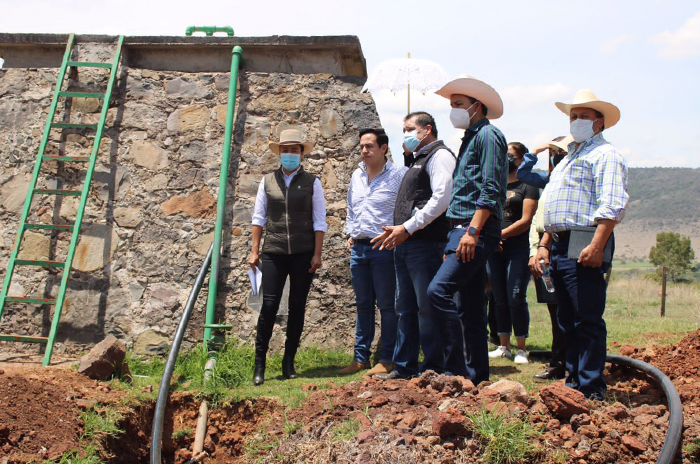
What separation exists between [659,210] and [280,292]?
282 ft

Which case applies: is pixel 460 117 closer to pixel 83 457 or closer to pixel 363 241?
pixel 363 241

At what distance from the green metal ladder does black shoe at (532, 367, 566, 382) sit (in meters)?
3.81

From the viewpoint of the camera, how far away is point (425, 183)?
186 inches

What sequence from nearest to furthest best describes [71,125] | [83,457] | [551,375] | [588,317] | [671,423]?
1. [671,423]
2. [588,317]
3. [83,457]
4. [551,375]
5. [71,125]

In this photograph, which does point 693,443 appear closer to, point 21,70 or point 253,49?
point 253,49

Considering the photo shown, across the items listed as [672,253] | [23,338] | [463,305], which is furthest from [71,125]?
[672,253]

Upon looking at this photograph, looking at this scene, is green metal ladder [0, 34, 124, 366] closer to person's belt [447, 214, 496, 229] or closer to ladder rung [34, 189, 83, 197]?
ladder rung [34, 189, 83, 197]

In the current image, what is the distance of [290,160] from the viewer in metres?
5.35

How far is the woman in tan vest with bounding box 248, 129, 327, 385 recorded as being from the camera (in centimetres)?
518

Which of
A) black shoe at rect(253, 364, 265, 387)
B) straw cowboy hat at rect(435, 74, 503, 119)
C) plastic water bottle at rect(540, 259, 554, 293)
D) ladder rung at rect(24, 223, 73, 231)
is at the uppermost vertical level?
straw cowboy hat at rect(435, 74, 503, 119)

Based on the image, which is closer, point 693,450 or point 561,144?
point 693,450

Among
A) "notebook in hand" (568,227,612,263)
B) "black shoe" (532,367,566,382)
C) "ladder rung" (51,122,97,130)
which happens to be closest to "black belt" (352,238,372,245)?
"black shoe" (532,367,566,382)

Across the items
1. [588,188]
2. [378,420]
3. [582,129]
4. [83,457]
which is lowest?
[83,457]

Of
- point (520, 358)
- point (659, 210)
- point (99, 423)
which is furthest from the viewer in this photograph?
point (659, 210)
